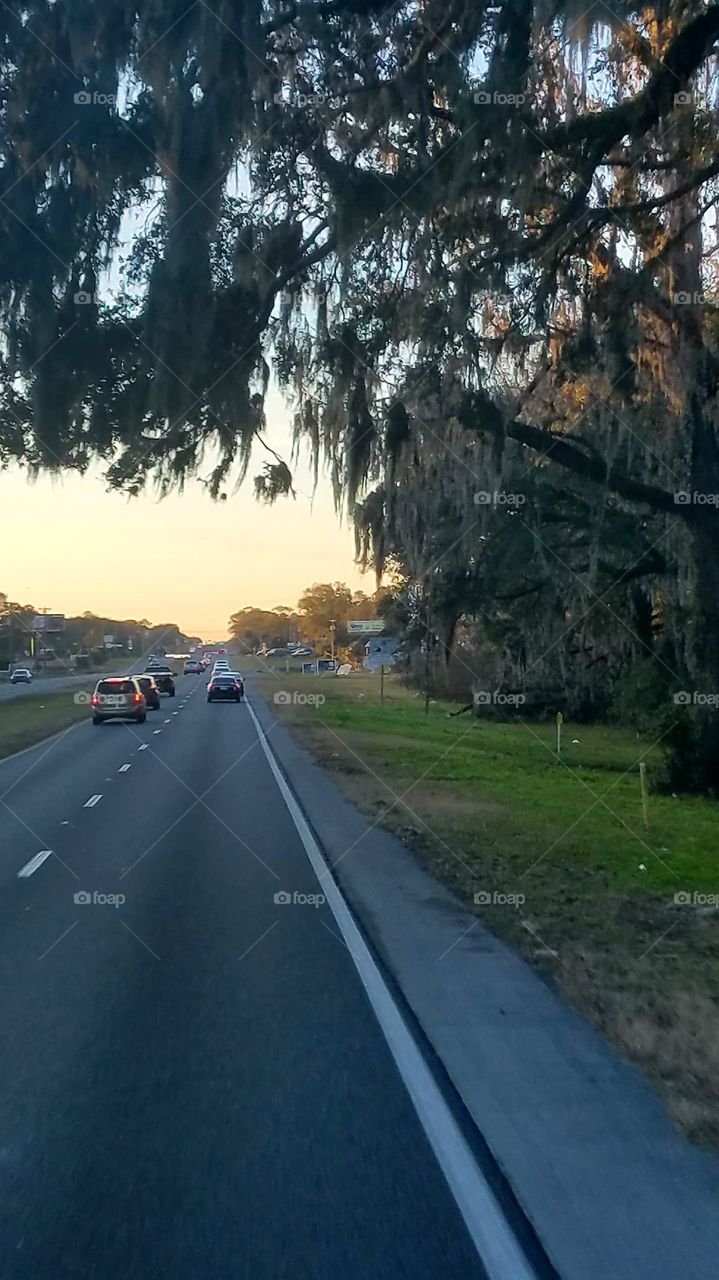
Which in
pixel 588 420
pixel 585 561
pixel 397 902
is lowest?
pixel 397 902

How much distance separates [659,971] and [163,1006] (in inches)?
129

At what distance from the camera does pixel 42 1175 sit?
5.23 m

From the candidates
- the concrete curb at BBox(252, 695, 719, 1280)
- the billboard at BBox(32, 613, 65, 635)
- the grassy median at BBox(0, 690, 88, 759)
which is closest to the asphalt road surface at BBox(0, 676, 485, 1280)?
the concrete curb at BBox(252, 695, 719, 1280)

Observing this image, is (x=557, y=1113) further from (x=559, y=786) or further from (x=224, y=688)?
(x=224, y=688)

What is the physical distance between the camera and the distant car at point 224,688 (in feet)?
191

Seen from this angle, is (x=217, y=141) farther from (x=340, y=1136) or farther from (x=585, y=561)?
(x=585, y=561)

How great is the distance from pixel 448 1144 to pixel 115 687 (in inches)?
1544

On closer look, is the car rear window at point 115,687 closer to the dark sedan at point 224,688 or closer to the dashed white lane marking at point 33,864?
the dark sedan at point 224,688

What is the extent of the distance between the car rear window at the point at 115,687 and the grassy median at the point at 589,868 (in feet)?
36.9

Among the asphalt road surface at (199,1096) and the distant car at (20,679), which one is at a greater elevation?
the asphalt road surface at (199,1096)

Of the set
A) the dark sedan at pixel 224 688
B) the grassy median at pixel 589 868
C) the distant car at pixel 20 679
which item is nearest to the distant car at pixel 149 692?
the dark sedan at pixel 224 688

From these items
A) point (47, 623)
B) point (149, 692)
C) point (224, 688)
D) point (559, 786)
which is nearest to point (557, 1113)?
point (559, 786)

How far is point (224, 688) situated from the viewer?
58.3 metres

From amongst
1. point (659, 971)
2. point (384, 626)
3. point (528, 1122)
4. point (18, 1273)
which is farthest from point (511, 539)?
point (384, 626)
